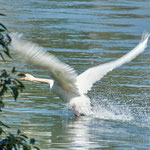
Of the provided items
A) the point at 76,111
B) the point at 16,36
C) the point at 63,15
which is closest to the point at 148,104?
the point at 76,111

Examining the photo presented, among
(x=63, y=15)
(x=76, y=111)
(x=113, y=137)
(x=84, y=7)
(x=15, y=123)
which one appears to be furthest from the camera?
(x=84, y=7)

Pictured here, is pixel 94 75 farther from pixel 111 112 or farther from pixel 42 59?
pixel 42 59

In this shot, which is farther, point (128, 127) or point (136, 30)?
point (136, 30)

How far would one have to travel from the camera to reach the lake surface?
8.72m

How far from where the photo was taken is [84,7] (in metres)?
31.0

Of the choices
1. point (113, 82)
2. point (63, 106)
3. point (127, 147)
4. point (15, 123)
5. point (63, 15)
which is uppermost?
point (63, 15)

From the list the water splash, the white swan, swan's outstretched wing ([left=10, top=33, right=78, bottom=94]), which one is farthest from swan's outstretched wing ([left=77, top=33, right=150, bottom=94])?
swan's outstretched wing ([left=10, top=33, right=78, bottom=94])

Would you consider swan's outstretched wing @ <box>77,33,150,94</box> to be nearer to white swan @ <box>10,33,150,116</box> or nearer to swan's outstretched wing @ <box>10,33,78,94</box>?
white swan @ <box>10,33,150,116</box>

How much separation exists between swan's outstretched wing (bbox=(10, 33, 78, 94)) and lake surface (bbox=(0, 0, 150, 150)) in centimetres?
80

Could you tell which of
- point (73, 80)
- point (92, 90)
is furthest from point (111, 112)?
point (92, 90)

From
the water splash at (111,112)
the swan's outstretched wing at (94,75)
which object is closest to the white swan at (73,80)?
the swan's outstretched wing at (94,75)

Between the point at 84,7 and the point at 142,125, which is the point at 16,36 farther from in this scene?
the point at 84,7

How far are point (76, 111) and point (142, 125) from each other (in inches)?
63.5

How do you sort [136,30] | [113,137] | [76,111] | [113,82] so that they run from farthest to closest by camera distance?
[136,30] → [113,82] → [76,111] → [113,137]
